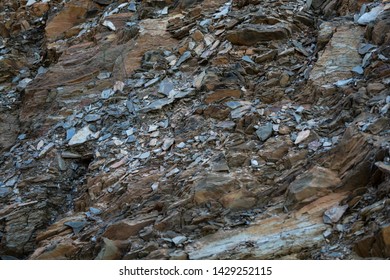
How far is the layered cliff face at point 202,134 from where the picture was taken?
6.17 meters

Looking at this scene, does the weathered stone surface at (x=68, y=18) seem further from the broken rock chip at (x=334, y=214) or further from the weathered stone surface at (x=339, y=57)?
the broken rock chip at (x=334, y=214)

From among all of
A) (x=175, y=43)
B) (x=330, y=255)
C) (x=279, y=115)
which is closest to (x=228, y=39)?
(x=175, y=43)

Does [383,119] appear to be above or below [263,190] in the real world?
above

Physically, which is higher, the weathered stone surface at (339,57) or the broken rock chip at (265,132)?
the weathered stone surface at (339,57)

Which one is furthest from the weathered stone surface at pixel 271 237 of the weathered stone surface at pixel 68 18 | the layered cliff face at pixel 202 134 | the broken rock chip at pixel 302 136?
the weathered stone surface at pixel 68 18

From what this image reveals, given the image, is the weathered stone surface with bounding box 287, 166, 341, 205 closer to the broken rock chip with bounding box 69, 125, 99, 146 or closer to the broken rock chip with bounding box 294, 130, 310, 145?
the broken rock chip with bounding box 294, 130, 310, 145

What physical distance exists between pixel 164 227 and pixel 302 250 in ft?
5.21

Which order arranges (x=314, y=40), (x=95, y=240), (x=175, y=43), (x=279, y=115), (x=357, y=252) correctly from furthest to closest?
(x=175, y=43), (x=314, y=40), (x=279, y=115), (x=95, y=240), (x=357, y=252)

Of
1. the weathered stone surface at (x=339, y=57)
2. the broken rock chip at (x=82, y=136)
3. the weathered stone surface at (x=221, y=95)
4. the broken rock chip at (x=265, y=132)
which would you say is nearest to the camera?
the broken rock chip at (x=265, y=132)

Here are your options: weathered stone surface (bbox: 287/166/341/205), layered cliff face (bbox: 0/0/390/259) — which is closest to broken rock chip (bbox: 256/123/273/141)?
layered cliff face (bbox: 0/0/390/259)

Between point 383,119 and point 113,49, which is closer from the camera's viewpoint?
point 383,119

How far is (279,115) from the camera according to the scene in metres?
7.65

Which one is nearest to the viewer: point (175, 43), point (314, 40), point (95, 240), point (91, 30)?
point (95, 240)

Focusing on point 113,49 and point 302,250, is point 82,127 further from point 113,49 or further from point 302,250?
point 302,250
